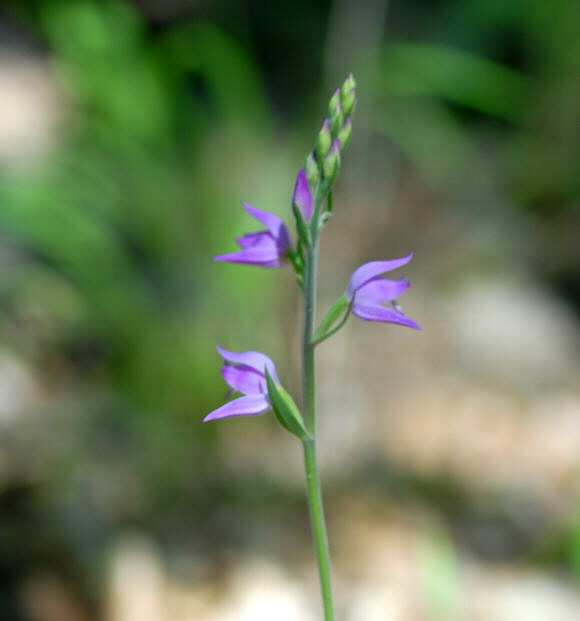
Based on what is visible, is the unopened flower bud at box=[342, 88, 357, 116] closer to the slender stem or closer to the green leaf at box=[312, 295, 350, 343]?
the green leaf at box=[312, 295, 350, 343]

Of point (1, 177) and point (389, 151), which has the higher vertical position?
point (389, 151)

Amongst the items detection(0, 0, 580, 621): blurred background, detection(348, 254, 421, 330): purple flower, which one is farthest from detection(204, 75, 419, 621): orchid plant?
detection(0, 0, 580, 621): blurred background

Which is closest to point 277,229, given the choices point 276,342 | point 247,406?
point 247,406

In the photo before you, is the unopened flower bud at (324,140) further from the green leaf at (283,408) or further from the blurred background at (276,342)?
the blurred background at (276,342)

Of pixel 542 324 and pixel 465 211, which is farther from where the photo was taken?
pixel 465 211

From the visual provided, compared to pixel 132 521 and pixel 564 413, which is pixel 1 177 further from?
pixel 564 413

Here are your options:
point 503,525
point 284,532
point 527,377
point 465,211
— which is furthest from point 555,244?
point 284,532

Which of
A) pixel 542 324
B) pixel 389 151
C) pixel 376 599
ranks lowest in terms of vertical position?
pixel 376 599

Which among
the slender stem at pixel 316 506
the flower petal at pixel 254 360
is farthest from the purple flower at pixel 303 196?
the slender stem at pixel 316 506
